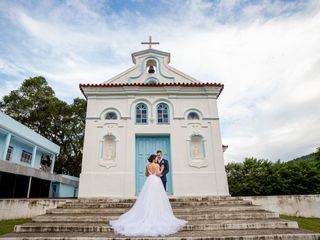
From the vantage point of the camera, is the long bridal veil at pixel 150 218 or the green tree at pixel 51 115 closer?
the long bridal veil at pixel 150 218

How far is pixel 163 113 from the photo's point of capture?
1156 cm

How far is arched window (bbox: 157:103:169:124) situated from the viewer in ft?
37.4

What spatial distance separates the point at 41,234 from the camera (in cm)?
530

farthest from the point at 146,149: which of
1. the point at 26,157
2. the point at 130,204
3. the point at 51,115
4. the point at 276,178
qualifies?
the point at 51,115

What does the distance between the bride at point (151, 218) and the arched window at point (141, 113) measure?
552cm

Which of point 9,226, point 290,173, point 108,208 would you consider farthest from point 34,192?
point 290,173

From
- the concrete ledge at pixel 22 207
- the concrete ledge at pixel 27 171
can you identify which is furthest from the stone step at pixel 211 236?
the concrete ledge at pixel 27 171

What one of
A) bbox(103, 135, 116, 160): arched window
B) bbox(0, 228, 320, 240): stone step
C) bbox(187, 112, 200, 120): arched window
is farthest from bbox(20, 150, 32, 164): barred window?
bbox(0, 228, 320, 240): stone step

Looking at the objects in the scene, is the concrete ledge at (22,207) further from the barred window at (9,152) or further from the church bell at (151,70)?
the barred window at (9,152)

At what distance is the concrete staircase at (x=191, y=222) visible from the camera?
496cm

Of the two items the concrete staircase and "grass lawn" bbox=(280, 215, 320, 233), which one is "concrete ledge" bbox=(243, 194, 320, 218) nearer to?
"grass lawn" bbox=(280, 215, 320, 233)

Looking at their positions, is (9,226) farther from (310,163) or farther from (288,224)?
(310,163)

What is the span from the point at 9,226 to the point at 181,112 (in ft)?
27.1

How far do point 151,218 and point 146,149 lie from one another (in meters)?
5.89
